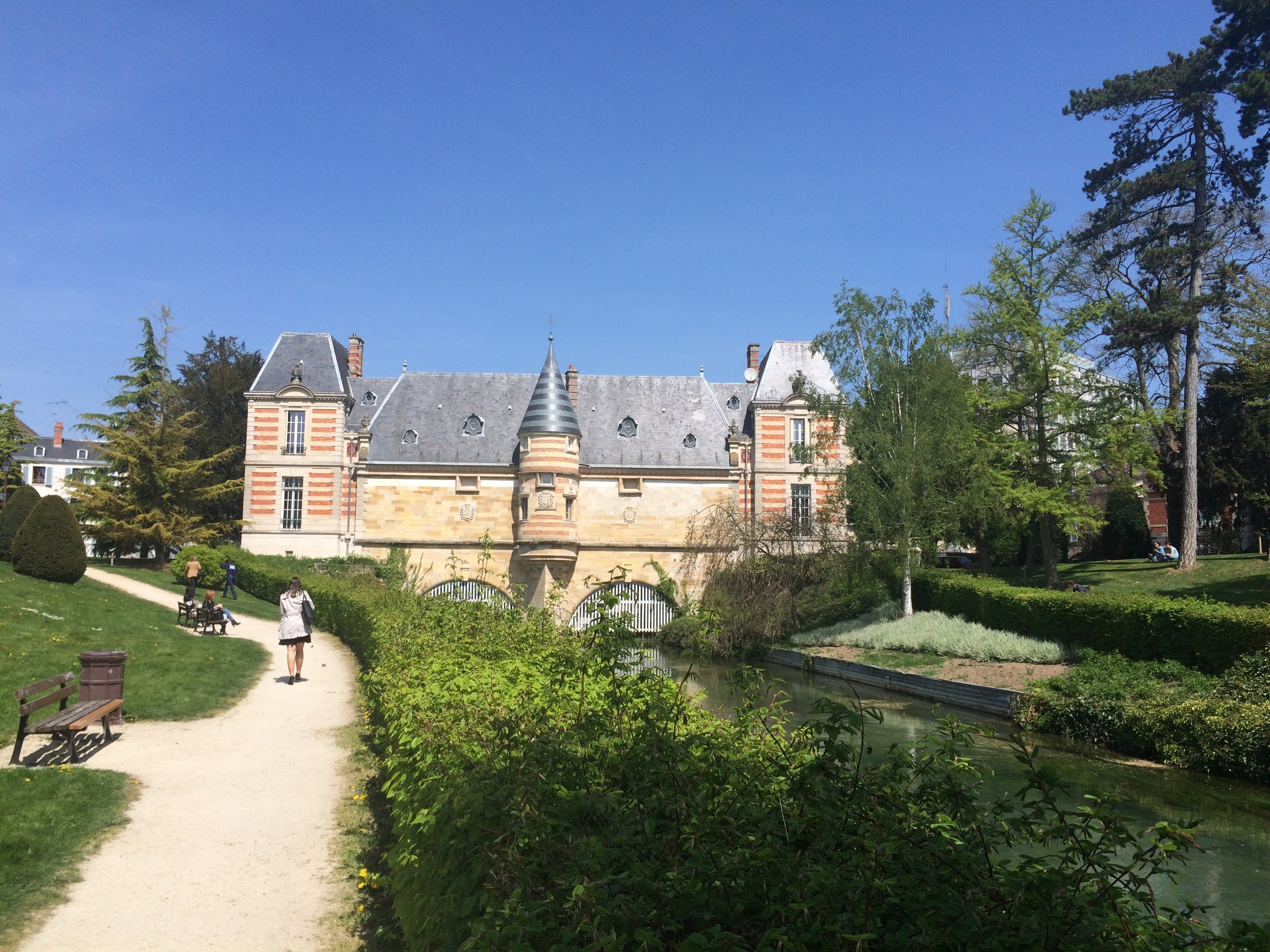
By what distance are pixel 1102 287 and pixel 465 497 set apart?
2230 cm

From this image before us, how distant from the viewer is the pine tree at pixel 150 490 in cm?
2998

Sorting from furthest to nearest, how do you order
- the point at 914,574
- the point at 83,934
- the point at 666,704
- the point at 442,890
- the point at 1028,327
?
the point at 914,574
the point at 1028,327
the point at 83,934
the point at 666,704
the point at 442,890

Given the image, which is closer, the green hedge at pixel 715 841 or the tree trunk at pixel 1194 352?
the green hedge at pixel 715 841

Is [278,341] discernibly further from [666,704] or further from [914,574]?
[666,704]

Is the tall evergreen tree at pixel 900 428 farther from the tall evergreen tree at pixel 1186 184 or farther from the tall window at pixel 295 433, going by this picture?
the tall window at pixel 295 433

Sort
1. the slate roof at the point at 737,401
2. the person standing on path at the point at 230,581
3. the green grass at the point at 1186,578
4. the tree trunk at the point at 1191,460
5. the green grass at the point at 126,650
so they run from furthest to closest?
1. the slate roof at the point at 737,401
2. the person standing on path at the point at 230,581
3. the tree trunk at the point at 1191,460
4. the green grass at the point at 1186,578
5. the green grass at the point at 126,650

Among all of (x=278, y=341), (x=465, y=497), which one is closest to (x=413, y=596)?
(x=465, y=497)

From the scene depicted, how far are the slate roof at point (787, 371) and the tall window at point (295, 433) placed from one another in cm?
1657

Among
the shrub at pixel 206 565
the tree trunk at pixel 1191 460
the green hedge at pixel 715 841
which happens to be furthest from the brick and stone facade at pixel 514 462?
the green hedge at pixel 715 841

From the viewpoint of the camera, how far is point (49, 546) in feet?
66.6

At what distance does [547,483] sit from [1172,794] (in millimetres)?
24241

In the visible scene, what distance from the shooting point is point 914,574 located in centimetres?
2589

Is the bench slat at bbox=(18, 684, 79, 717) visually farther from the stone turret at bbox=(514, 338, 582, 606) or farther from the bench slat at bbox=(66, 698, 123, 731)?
the stone turret at bbox=(514, 338, 582, 606)

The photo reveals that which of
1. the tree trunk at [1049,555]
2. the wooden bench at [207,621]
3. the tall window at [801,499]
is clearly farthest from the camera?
the tall window at [801,499]
